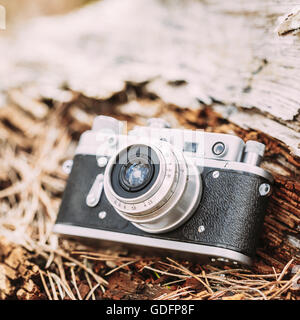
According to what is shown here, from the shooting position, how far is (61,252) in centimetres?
108

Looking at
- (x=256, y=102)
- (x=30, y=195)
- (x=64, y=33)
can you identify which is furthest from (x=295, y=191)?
(x=64, y=33)

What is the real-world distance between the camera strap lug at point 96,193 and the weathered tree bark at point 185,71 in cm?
41

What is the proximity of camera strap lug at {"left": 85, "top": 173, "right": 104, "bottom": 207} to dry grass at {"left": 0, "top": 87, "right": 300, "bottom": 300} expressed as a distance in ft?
0.48

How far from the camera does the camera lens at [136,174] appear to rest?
2.92ft

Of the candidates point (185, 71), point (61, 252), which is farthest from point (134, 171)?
point (185, 71)

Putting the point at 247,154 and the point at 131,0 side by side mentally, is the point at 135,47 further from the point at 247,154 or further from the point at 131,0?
the point at 247,154

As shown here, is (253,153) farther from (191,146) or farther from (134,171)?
(134,171)

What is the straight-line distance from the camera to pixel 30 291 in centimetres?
91

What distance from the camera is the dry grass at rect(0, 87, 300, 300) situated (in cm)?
89

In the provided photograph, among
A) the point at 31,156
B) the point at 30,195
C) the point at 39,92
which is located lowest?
the point at 30,195

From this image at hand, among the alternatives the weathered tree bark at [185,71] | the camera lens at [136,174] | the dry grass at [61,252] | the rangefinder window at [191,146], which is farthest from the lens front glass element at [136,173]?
the weathered tree bark at [185,71]

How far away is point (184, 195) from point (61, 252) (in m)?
0.40

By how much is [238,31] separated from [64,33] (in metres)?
0.79

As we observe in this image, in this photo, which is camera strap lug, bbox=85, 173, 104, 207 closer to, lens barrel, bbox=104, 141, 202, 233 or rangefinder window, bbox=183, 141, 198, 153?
lens barrel, bbox=104, 141, 202, 233
